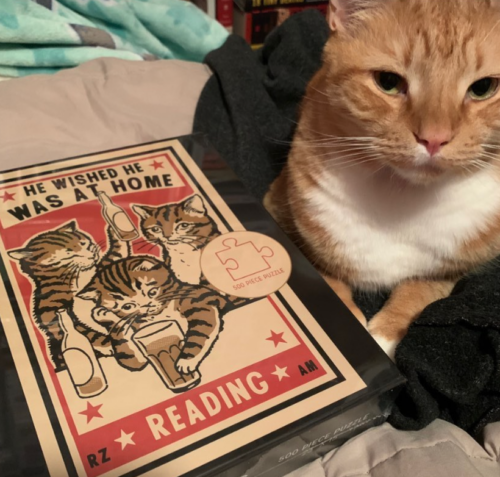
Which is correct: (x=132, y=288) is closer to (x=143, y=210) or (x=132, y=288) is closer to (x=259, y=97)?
(x=143, y=210)

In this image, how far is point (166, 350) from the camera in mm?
606

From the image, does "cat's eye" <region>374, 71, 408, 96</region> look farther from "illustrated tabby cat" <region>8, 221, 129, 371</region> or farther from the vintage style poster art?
"illustrated tabby cat" <region>8, 221, 129, 371</region>

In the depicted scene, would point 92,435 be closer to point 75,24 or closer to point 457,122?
point 457,122

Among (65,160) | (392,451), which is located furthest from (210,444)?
(65,160)

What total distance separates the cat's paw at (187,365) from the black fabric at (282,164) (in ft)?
0.83

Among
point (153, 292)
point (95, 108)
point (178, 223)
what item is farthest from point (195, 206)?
point (95, 108)

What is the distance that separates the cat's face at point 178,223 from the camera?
2.45ft

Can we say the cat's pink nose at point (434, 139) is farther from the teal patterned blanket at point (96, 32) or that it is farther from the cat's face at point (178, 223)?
the teal patterned blanket at point (96, 32)

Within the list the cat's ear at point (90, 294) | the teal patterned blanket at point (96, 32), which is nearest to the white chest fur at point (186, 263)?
the cat's ear at point (90, 294)

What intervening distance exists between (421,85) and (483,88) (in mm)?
78

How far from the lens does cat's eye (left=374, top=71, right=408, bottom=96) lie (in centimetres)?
64

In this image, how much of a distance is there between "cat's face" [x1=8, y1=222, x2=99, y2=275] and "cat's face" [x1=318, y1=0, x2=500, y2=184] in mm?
373

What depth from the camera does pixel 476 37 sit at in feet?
2.03

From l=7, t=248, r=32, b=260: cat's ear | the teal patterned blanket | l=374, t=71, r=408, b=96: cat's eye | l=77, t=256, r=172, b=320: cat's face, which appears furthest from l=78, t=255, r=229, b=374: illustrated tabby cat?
the teal patterned blanket
